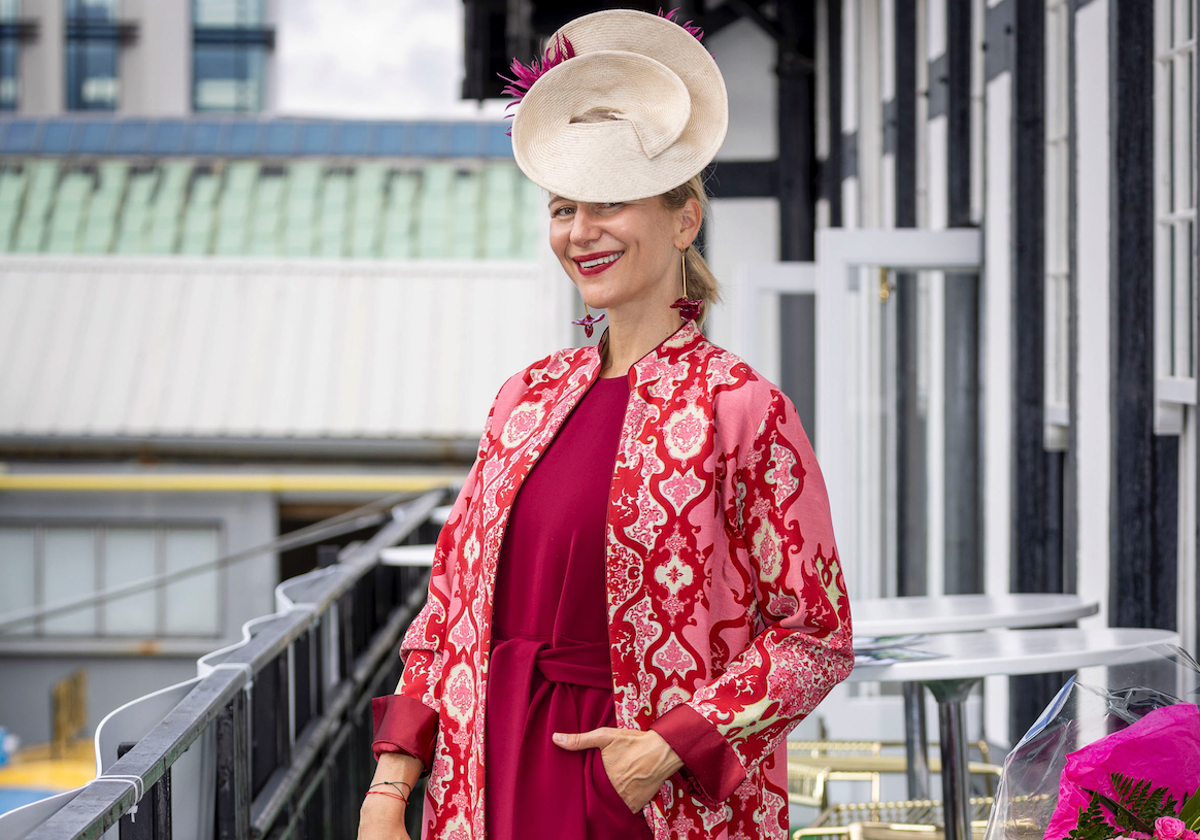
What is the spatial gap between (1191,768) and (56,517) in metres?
11.9

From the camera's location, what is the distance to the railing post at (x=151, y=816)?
1.40 m

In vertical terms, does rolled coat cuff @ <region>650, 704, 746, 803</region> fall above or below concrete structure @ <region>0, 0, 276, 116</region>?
below

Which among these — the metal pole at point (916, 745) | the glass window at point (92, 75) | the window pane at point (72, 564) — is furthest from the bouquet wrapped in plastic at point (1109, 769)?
the glass window at point (92, 75)

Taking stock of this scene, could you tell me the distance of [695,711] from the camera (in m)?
1.10

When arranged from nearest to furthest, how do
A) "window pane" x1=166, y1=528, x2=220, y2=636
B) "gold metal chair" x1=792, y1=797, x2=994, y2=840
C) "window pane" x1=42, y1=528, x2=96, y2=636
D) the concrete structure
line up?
"gold metal chair" x1=792, y1=797, x2=994, y2=840 < "window pane" x1=166, y1=528, x2=220, y2=636 < "window pane" x1=42, y1=528, x2=96, y2=636 < the concrete structure

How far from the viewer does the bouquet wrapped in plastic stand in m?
1.02

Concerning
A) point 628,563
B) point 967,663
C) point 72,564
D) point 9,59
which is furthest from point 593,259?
point 9,59

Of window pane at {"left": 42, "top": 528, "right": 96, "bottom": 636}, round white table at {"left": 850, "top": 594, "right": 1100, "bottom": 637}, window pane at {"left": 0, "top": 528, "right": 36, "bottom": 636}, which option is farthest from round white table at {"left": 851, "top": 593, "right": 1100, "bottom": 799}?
window pane at {"left": 0, "top": 528, "right": 36, "bottom": 636}

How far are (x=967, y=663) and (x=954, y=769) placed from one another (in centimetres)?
38

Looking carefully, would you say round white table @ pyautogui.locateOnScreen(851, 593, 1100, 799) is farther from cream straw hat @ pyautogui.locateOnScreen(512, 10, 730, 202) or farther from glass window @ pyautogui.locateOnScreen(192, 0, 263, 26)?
glass window @ pyautogui.locateOnScreen(192, 0, 263, 26)

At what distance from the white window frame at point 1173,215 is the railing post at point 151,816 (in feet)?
7.06

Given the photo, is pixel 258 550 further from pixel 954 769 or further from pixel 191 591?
pixel 191 591

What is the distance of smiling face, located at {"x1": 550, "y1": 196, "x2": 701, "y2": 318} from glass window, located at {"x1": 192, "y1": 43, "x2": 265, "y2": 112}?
30.7m

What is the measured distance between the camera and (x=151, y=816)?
56.7 inches
